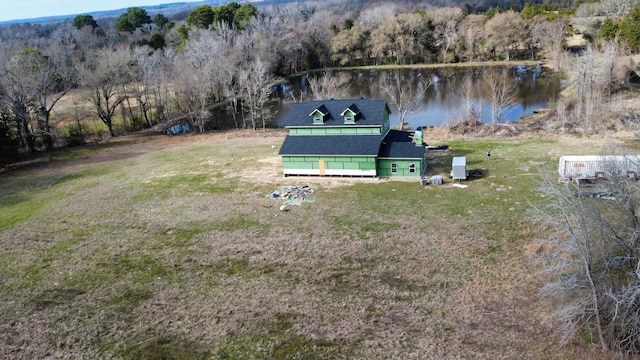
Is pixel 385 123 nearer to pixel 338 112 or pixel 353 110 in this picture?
pixel 353 110

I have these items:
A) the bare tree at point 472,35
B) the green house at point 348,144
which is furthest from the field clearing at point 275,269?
the bare tree at point 472,35

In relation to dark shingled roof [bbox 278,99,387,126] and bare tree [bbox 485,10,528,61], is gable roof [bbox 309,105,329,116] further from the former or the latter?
bare tree [bbox 485,10,528,61]

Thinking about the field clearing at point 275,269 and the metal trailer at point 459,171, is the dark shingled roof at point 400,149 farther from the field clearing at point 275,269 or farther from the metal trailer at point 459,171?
the metal trailer at point 459,171

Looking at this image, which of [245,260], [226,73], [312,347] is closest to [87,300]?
[245,260]

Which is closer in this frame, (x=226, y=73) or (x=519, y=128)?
(x=519, y=128)

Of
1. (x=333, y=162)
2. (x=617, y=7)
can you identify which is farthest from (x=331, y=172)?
(x=617, y=7)

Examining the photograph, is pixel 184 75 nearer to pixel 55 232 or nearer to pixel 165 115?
pixel 165 115
